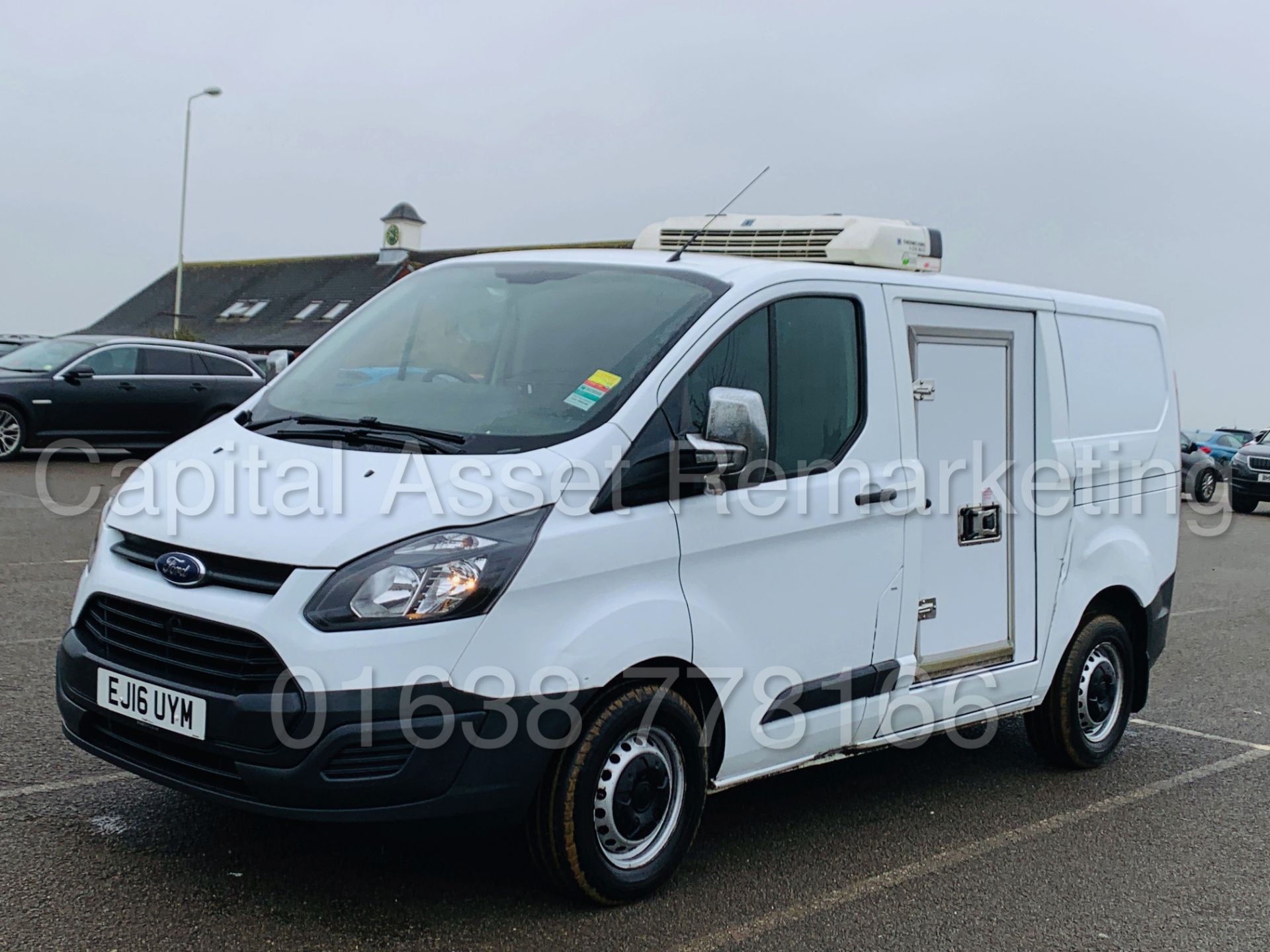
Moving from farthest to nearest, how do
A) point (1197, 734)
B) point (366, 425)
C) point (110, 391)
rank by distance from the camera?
point (110, 391) → point (1197, 734) → point (366, 425)

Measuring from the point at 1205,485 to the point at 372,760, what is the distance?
2566 cm

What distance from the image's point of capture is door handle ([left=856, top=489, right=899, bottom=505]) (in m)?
4.84

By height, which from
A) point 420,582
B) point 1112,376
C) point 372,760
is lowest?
point 372,760

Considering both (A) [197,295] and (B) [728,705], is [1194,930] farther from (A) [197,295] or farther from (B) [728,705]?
(A) [197,295]

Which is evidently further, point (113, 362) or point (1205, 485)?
point (1205, 485)

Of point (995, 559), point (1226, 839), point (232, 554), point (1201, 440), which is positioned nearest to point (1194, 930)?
point (1226, 839)

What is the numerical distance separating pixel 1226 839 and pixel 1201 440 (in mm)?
37625

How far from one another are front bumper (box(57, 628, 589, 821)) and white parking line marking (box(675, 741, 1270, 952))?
753 millimetres

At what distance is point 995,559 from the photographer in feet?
18.2

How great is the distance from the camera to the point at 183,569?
12.9 feet

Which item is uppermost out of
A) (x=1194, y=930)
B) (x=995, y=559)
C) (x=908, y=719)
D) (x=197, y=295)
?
(x=197, y=295)

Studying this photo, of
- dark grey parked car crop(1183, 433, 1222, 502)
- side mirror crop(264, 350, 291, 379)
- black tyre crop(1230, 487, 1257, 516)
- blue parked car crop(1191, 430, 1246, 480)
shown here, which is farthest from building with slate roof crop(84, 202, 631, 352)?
side mirror crop(264, 350, 291, 379)

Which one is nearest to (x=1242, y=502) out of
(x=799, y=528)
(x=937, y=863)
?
(x=937, y=863)

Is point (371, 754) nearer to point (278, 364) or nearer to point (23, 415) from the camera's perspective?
point (278, 364)
